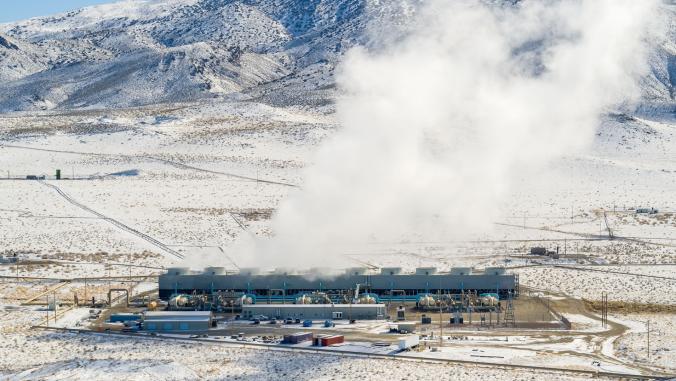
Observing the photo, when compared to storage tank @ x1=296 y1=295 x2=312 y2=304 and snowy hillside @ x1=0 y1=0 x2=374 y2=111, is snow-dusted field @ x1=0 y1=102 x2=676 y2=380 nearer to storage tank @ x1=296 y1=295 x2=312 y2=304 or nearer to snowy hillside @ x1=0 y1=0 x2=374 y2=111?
storage tank @ x1=296 y1=295 x2=312 y2=304

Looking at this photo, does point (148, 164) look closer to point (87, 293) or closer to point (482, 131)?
point (482, 131)

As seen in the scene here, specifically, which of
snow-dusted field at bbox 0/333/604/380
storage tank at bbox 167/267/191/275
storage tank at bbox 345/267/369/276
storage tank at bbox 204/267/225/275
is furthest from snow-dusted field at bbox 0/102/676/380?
storage tank at bbox 345/267/369/276

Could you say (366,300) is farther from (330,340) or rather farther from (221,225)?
(221,225)

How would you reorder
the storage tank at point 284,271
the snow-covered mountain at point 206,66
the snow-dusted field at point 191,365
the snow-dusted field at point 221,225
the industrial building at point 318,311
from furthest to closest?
1. the snow-covered mountain at point 206,66
2. the storage tank at point 284,271
3. the industrial building at point 318,311
4. the snow-dusted field at point 221,225
5. the snow-dusted field at point 191,365

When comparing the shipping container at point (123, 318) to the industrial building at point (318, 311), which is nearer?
the shipping container at point (123, 318)

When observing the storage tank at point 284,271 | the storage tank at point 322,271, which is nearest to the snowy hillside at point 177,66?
the storage tank at point 284,271

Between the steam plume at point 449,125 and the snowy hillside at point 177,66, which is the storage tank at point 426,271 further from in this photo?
the snowy hillside at point 177,66
